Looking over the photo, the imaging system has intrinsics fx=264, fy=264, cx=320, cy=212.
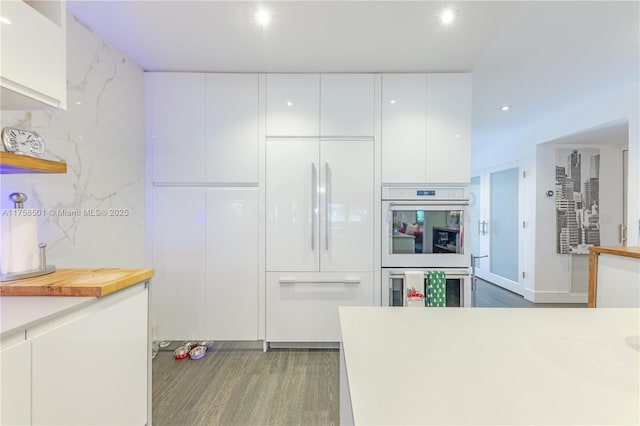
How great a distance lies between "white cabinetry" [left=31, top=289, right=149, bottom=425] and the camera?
853 millimetres

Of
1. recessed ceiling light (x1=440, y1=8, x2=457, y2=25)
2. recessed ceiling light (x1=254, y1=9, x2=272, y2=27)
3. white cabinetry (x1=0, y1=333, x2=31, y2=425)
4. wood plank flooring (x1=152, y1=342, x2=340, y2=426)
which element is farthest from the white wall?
white cabinetry (x1=0, y1=333, x2=31, y2=425)

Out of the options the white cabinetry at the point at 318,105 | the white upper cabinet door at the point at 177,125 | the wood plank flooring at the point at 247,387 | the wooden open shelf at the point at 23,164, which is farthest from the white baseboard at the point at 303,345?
the wooden open shelf at the point at 23,164

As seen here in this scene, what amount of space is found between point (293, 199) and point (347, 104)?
3.13 feet

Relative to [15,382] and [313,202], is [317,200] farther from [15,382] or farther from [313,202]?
[15,382]

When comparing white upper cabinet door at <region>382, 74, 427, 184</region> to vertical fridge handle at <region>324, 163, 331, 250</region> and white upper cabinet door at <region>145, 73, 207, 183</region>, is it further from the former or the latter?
white upper cabinet door at <region>145, 73, 207, 183</region>

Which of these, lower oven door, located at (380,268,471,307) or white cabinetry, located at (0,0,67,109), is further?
lower oven door, located at (380,268,471,307)

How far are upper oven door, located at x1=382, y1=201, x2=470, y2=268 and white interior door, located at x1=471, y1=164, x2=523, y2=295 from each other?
2.36 m

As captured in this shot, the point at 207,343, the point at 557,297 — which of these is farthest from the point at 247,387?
the point at 557,297

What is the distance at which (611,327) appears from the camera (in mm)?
828

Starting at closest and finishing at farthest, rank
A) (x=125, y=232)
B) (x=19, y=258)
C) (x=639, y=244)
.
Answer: (x=19, y=258) < (x=125, y=232) < (x=639, y=244)

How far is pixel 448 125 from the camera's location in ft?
7.54

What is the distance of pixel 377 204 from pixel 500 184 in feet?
11.0

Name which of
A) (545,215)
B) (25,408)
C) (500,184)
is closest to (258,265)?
(25,408)

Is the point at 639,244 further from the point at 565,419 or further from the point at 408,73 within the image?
the point at 565,419
